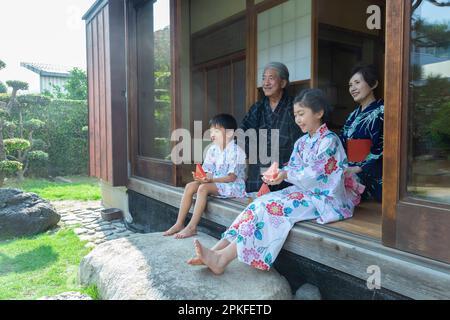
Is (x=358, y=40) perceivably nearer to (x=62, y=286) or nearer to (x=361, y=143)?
(x=361, y=143)

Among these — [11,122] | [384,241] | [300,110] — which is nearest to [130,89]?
[300,110]

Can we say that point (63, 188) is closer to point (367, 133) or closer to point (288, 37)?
point (288, 37)

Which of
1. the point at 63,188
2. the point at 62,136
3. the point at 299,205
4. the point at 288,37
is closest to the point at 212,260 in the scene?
the point at 299,205

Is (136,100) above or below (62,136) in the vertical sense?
above

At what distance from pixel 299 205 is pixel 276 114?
46.7 inches

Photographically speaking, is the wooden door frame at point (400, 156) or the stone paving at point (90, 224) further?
the stone paving at point (90, 224)

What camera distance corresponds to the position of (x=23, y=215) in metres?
4.95

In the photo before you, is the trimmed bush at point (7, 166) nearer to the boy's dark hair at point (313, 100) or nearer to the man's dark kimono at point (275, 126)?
the man's dark kimono at point (275, 126)

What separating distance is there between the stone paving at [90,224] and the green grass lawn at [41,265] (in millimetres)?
161

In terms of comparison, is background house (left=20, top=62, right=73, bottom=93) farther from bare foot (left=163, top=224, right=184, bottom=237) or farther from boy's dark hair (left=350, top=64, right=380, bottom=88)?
boy's dark hair (left=350, top=64, right=380, bottom=88)

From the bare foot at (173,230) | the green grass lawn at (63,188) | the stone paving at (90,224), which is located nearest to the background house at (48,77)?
the green grass lawn at (63,188)

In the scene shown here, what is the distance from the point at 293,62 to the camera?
163 inches

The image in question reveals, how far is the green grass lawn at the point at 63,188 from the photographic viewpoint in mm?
7718

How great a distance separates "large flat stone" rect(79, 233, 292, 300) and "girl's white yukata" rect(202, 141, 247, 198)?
20.9 inches
